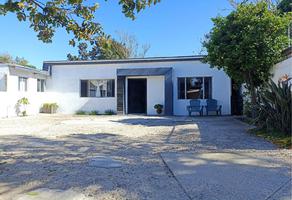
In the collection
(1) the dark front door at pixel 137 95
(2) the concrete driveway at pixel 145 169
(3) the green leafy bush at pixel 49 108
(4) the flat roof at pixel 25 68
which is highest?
(4) the flat roof at pixel 25 68

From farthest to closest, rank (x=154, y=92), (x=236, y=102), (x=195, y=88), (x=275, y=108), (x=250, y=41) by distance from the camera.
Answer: (x=154, y=92) < (x=195, y=88) < (x=236, y=102) < (x=250, y=41) < (x=275, y=108)

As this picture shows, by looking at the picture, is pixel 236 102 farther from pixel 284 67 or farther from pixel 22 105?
pixel 22 105

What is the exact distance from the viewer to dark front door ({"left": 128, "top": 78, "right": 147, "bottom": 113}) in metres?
23.6

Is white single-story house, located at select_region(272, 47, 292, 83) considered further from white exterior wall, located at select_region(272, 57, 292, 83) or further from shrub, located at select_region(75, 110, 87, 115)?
shrub, located at select_region(75, 110, 87, 115)

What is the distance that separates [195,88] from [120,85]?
500 cm

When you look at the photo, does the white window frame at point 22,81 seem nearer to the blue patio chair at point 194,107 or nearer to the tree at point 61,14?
the blue patio chair at point 194,107

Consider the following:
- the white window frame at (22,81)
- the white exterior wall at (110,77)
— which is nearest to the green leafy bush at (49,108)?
the white exterior wall at (110,77)

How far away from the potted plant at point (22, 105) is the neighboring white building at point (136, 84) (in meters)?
2.88

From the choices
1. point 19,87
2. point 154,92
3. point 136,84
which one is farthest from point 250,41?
point 19,87

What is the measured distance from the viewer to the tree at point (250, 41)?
13.0 metres

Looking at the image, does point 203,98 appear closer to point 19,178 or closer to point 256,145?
point 256,145

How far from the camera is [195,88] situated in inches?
882

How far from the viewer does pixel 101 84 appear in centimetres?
2402

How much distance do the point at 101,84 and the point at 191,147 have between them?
1630 centimetres
